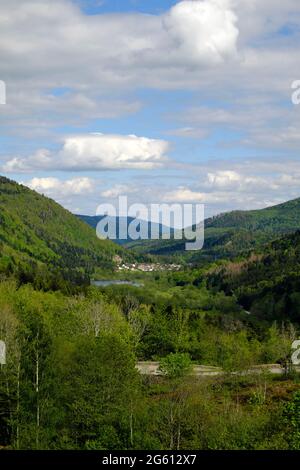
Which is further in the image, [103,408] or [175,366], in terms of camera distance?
[175,366]

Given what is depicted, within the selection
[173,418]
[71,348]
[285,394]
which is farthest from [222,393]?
[173,418]

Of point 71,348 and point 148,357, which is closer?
point 71,348

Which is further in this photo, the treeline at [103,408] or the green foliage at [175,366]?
the green foliage at [175,366]

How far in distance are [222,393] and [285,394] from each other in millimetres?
7513

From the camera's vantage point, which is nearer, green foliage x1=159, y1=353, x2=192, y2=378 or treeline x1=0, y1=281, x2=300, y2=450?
treeline x1=0, y1=281, x2=300, y2=450

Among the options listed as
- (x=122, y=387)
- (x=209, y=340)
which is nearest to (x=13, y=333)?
(x=122, y=387)

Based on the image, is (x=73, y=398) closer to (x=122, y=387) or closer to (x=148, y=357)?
(x=122, y=387)

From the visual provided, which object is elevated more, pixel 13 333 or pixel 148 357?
pixel 13 333

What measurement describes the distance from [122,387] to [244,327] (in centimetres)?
8449

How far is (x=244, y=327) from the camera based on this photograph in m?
130

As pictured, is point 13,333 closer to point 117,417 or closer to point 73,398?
point 73,398

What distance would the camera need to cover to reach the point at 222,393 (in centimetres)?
6506
